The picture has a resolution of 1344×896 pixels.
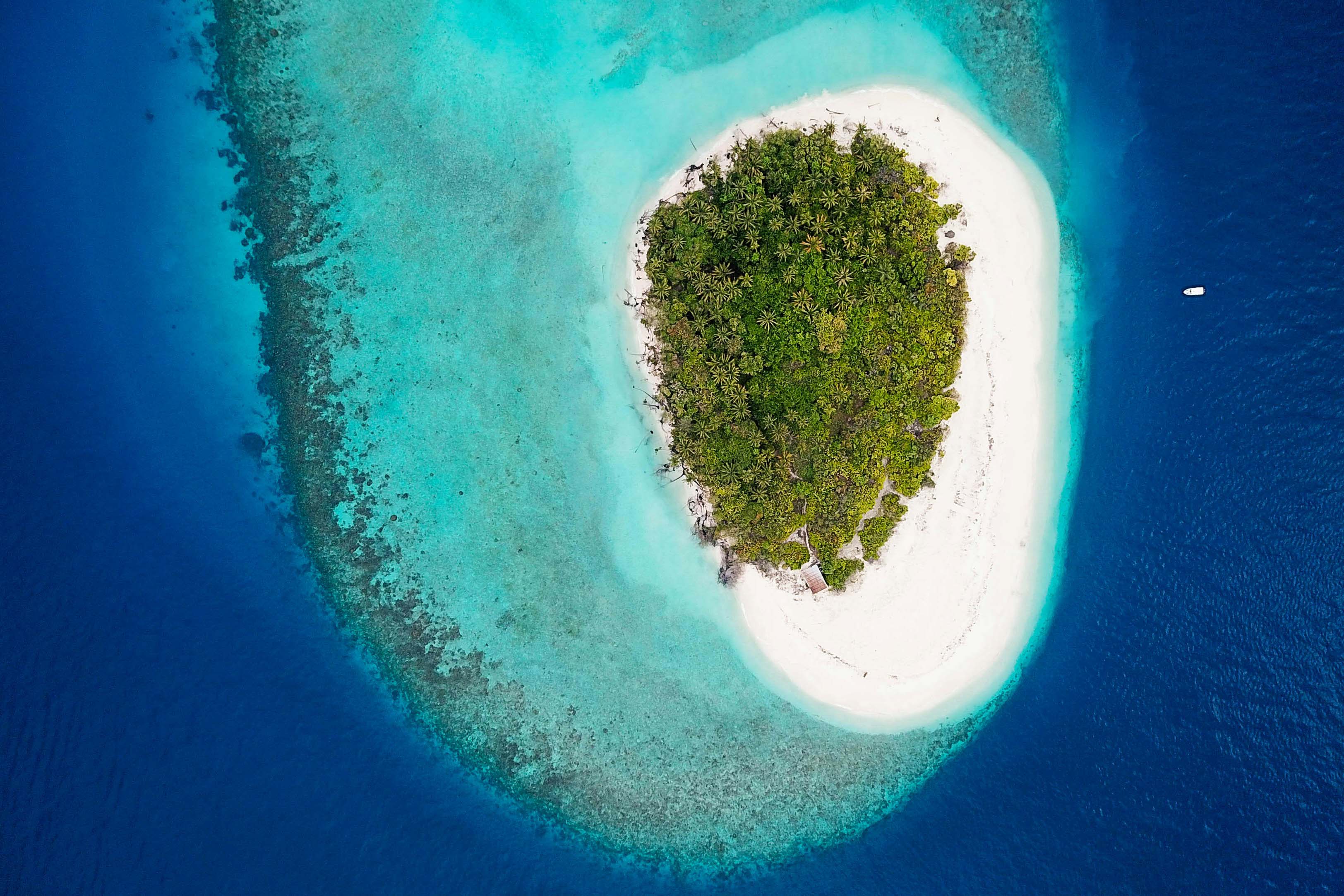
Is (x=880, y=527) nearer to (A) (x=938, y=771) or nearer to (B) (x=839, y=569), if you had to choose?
(B) (x=839, y=569)

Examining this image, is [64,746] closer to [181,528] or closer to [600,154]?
[181,528]

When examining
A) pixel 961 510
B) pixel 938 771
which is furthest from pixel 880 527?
pixel 938 771

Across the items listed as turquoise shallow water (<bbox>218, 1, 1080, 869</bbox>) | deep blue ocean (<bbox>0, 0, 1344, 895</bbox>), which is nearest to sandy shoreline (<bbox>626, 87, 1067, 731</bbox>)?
turquoise shallow water (<bbox>218, 1, 1080, 869</bbox>)

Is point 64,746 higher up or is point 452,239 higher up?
point 452,239

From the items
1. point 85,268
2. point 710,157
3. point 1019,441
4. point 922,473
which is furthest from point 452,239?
point 1019,441

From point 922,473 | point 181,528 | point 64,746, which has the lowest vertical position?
point 64,746
